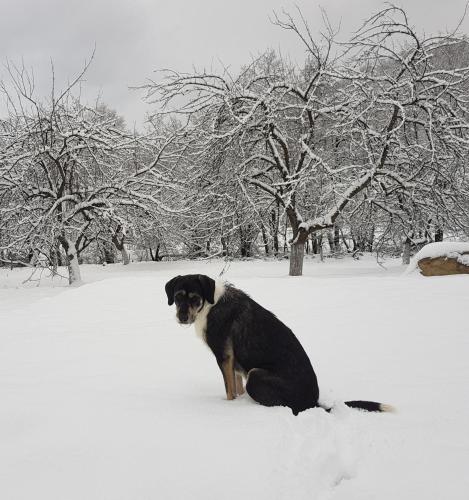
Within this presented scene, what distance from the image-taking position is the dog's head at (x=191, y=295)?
345cm

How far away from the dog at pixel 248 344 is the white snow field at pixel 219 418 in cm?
18

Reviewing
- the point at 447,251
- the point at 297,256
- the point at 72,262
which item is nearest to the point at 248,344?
the point at 447,251

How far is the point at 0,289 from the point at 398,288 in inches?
704

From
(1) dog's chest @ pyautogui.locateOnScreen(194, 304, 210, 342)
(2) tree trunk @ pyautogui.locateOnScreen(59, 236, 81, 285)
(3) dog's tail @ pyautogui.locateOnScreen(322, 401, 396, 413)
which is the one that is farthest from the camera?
(2) tree trunk @ pyautogui.locateOnScreen(59, 236, 81, 285)

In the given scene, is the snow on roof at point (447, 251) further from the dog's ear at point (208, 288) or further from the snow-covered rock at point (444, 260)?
the dog's ear at point (208, 288)

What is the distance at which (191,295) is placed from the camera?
3463 millimetres

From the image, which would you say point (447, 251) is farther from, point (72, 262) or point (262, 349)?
point (72, 262)

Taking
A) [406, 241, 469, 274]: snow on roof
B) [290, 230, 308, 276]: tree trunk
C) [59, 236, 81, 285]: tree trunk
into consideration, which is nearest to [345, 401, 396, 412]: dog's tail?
[406, 241, 469, 274]: snow on roof

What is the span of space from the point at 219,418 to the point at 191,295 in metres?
1.09

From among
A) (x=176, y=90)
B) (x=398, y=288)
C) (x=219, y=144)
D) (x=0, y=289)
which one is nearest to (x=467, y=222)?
(x=398, y=288)

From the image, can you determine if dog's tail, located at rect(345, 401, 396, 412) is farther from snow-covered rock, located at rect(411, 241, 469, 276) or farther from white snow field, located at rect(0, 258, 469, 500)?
snow-covered rock, located at rect(411, 241, 469, 276)

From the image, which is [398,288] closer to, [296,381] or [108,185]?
[296,381]

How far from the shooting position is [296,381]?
10.3 feet

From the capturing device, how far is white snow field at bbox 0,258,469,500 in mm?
1979
